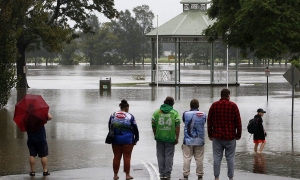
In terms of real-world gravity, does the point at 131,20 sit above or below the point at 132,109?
above

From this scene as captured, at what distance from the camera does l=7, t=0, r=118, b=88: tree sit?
1757 inches

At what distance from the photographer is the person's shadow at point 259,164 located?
13988 millimetres

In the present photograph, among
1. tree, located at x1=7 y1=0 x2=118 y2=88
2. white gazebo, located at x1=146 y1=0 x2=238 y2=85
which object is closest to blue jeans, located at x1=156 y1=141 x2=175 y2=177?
tree, located at x1=7 y1=0 x2=118 y2=88

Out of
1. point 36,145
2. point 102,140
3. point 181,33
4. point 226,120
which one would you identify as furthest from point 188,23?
point 226,120

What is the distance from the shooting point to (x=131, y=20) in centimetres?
18288

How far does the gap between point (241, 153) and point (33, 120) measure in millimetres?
→ 5892

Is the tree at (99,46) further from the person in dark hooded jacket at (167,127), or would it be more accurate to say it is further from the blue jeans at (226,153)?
the blue jeans at (226,153)

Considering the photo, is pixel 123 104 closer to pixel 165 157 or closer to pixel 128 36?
pixel 165 157

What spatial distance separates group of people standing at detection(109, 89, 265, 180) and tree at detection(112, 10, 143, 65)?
528 ft

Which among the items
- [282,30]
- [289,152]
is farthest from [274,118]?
[289,152]

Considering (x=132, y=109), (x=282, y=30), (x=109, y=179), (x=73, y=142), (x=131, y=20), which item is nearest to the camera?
(x=109, y=179)

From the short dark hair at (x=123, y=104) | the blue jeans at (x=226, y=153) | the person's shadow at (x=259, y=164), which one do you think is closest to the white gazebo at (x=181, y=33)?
the person's shadow at (x=259, y=164)

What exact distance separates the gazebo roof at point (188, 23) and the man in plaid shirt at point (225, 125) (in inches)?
1631

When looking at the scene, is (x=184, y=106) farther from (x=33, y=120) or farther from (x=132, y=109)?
(x=33, y=120)
